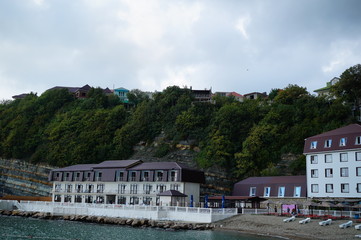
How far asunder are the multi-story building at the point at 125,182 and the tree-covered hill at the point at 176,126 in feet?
31.2

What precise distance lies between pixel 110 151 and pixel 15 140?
1158 inches

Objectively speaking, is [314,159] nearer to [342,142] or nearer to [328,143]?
[328,143]

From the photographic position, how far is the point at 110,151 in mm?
80812

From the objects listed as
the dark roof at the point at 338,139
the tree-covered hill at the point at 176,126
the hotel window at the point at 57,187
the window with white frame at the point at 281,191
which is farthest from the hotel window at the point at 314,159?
the hotel window at the point at 57,187

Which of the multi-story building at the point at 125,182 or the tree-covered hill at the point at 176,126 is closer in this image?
the multi-story building at the point at 125,182

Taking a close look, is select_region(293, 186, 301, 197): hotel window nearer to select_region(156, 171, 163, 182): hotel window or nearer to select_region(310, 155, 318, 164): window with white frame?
select_region(310, 155, 318, 164): window with white frame

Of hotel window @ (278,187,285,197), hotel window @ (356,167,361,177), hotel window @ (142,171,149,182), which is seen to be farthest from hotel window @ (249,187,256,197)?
hotel window @ (142,171,149,182)

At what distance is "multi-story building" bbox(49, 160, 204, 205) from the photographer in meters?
58.4

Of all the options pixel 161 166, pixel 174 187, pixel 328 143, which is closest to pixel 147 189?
pixel 161 166

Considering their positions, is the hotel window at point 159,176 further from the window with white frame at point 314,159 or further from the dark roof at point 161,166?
the window with white frame at point 314,159

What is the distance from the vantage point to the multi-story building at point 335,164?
46469mm

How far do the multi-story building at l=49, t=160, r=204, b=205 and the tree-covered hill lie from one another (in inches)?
375

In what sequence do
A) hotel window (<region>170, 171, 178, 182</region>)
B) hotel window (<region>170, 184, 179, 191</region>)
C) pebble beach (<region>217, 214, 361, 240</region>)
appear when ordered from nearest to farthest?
1. pebble beach (<region>217, 214, 361, 240</region>)
2. hotel window (<region>170, 171, 178, 182</region>)
3. hotel window (<region>170, 184, 179, 191</region>)

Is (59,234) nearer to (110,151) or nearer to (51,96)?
(110,151)
